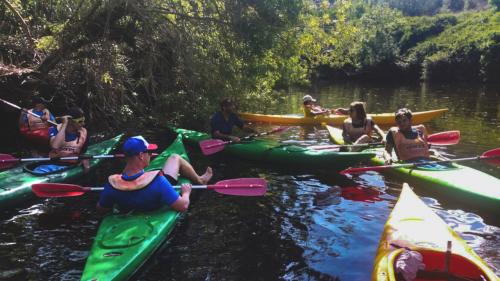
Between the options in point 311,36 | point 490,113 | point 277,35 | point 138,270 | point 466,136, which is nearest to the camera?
point 138,270

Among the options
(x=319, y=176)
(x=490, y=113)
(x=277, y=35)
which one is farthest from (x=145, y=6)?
(x=490, y=113)

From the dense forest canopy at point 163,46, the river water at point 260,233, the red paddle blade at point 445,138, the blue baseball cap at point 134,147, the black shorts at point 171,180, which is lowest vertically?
the river water at point 260,233

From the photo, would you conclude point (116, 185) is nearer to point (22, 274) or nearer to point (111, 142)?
point (22, 274)

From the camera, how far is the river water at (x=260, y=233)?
173 inches

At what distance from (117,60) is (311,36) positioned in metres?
4.09

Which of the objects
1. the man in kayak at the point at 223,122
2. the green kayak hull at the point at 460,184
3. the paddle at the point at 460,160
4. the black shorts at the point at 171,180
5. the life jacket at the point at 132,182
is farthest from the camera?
the man in kayak at the point at 223,122

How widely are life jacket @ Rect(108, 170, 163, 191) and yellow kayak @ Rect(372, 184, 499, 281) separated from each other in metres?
2.31

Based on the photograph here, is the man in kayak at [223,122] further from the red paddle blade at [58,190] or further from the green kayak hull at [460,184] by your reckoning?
the red paddle blade at [58,190]

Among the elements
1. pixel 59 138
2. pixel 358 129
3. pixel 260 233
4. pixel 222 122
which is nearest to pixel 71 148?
pixel 59 138

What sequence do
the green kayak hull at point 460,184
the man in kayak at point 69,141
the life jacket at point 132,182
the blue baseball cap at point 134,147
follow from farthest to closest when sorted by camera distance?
the man in kayak at point 69,141 → the green kayak hull at point 460,184 → the life jacket at point 132,182 → the blue baseball cap at point 134,147

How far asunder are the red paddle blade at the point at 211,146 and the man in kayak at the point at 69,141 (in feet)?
7.04

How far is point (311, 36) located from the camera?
8883 mm

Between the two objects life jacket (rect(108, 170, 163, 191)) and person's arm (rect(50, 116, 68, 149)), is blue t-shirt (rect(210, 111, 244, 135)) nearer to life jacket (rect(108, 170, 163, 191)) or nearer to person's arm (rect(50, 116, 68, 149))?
person's arm (rect(50, 116, 68, 149))

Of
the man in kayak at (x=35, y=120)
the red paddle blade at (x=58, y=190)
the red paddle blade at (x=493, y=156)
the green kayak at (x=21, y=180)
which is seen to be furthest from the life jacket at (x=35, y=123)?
the red paddle blade at (x=493, y=156)
